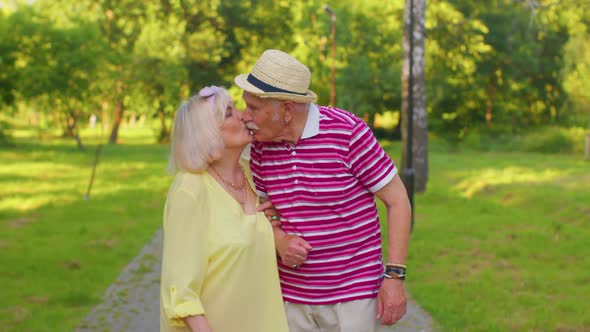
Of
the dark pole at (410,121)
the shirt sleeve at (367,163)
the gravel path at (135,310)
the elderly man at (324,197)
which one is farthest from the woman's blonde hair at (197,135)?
the dark pole at (410,121)

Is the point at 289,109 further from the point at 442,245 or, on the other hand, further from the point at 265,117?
the point at 442,245

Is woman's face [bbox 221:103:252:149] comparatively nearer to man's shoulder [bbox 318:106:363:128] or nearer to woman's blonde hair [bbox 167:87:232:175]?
woman's blonde hair [bbox 167:87:232:175]

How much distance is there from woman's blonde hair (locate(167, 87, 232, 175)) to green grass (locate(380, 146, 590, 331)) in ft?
16.9

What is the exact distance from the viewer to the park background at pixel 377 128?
10.8m

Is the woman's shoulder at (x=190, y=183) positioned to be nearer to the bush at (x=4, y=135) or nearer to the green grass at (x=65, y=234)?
the green grass at (x=65, y=234)

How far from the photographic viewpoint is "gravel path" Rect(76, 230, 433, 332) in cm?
816

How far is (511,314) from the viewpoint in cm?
887

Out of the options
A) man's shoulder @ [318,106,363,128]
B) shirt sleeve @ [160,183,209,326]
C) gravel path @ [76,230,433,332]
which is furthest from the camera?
gravel path @ [76,230,433,332]

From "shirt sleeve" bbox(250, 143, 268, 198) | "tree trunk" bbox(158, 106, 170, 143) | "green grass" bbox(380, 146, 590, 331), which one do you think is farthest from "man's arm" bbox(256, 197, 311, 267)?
"tree trunk" bbox(158, 106, 170, 143)

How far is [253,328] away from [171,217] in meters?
0.57

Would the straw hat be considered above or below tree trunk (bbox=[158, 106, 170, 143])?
above

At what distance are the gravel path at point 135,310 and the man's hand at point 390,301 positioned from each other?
4.22 meters

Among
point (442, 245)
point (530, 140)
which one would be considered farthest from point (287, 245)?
point (530, 140)

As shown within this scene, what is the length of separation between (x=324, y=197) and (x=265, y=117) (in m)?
0.40
